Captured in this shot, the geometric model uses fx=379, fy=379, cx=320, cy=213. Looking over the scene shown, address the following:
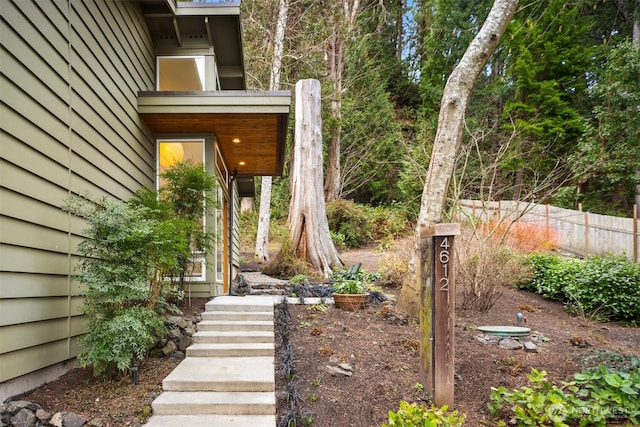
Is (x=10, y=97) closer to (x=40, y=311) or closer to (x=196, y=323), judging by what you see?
(x=40, y=311)

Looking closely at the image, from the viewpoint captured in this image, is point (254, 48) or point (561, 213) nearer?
point (561, 213)

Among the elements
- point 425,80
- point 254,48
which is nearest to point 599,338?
point 254,48

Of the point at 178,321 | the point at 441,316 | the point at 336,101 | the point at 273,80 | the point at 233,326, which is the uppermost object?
the point at 336,101

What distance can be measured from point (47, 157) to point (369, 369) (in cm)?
345

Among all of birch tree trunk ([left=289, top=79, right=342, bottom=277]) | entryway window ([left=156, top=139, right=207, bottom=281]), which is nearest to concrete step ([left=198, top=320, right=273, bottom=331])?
entryway window ([left=156, top=139, right=207, bottom=281])

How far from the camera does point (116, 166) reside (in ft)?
15.0

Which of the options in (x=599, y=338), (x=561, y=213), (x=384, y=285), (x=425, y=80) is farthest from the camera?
(x=425, y=80)

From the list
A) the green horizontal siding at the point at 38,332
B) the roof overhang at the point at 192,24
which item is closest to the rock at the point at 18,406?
the green horizontal siding at the point at 38,332

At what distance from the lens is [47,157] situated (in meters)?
3.11

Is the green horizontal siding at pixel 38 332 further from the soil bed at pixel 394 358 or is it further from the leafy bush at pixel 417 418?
the leafy bush at pixel 417 418

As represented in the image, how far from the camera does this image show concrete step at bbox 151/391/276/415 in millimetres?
3025

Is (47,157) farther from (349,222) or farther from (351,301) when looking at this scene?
(349,222)

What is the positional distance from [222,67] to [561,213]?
1105 cm

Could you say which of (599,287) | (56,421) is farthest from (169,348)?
(599,287)
